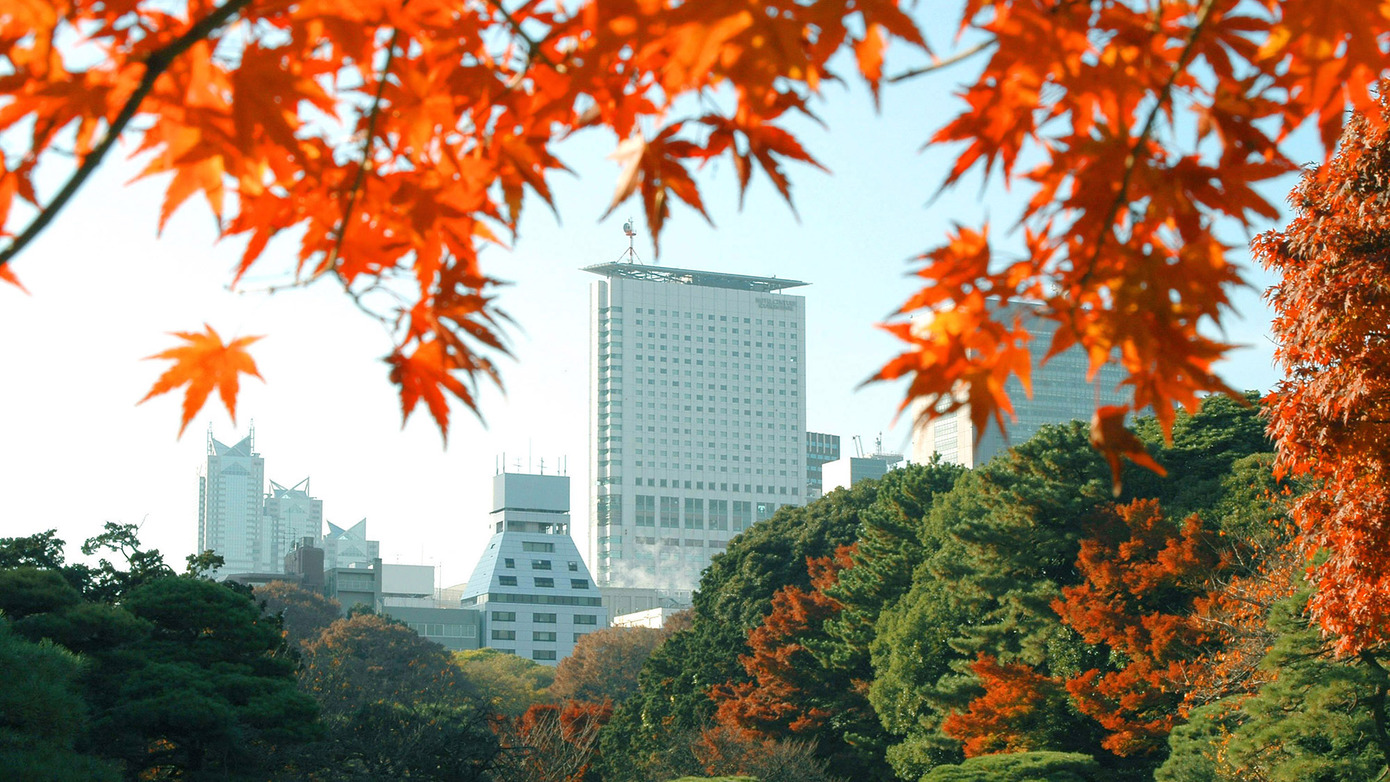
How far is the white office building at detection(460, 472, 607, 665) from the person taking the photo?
89.9m

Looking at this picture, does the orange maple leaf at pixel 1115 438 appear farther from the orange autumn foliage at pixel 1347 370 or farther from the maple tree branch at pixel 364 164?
the orange autumn foliage at pixel 1347 370

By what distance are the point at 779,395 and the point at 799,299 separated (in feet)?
43.0

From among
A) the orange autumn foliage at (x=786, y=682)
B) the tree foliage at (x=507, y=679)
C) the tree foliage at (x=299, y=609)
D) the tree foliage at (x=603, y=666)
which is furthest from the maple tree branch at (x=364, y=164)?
the tree foliage at (x=603, y=666)

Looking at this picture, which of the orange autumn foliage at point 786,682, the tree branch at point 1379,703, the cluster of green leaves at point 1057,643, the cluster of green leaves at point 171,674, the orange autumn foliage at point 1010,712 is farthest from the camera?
the orange autumn foliage at point 786,682

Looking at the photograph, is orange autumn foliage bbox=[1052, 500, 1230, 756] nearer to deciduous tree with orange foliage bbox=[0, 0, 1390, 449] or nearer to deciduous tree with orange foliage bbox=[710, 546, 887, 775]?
deciduous tree with orange foliage bbox=[710, 546, 887, 775]

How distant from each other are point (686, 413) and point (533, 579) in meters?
64.4

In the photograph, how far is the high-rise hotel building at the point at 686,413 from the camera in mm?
149375

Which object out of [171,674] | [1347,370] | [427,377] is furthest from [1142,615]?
[427,377]

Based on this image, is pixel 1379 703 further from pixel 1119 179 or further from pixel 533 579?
pixel 533 579

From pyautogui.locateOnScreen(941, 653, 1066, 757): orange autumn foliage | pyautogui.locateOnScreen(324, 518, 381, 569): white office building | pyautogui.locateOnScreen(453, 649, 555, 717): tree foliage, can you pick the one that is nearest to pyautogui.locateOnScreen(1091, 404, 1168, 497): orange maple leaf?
pyautogui.locateOnScreen(941, 653, 1066, 757): orange autumn foliage

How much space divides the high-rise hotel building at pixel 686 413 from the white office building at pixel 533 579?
5023 centimetres

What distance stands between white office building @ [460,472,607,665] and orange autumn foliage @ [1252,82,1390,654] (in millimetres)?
81216

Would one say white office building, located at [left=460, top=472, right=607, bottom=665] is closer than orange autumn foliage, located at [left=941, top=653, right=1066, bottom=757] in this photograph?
No

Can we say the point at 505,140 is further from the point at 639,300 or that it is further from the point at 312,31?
the point at 639,300
